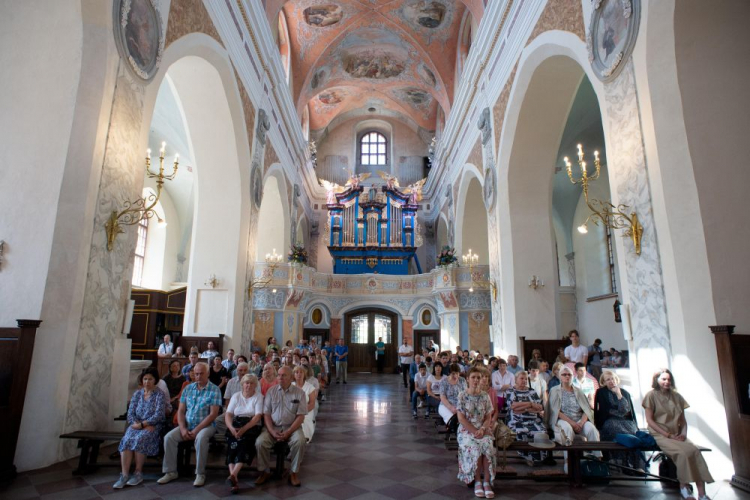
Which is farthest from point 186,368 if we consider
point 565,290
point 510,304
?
point 565,290

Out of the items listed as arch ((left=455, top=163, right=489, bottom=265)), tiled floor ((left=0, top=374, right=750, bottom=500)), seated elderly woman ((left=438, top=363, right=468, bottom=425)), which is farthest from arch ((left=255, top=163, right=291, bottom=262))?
seated elderly woman ((left=438, top=363, right=468, bottom=425))

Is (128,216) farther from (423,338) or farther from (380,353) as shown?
(423,338)

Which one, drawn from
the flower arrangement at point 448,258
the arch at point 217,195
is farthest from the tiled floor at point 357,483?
the flower arrangement at point 448,258

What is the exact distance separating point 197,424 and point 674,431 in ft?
13.8

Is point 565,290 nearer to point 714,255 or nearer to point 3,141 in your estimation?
point 714,255

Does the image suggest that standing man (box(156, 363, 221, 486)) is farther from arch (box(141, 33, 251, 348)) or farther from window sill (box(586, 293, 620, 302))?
window sill (box(586, 293, 620, 302))

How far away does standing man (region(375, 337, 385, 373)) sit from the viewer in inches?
646

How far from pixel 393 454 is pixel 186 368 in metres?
3.27

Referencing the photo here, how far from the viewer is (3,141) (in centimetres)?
470

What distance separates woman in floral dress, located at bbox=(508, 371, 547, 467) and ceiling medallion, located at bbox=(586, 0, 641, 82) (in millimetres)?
3579

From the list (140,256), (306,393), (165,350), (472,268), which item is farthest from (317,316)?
(306,393)

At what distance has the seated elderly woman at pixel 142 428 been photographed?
3.95m

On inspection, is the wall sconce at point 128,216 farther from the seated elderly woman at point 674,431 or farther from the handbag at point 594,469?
the seated elderly woman at point 674,431

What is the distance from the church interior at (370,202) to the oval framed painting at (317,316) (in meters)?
0.07
